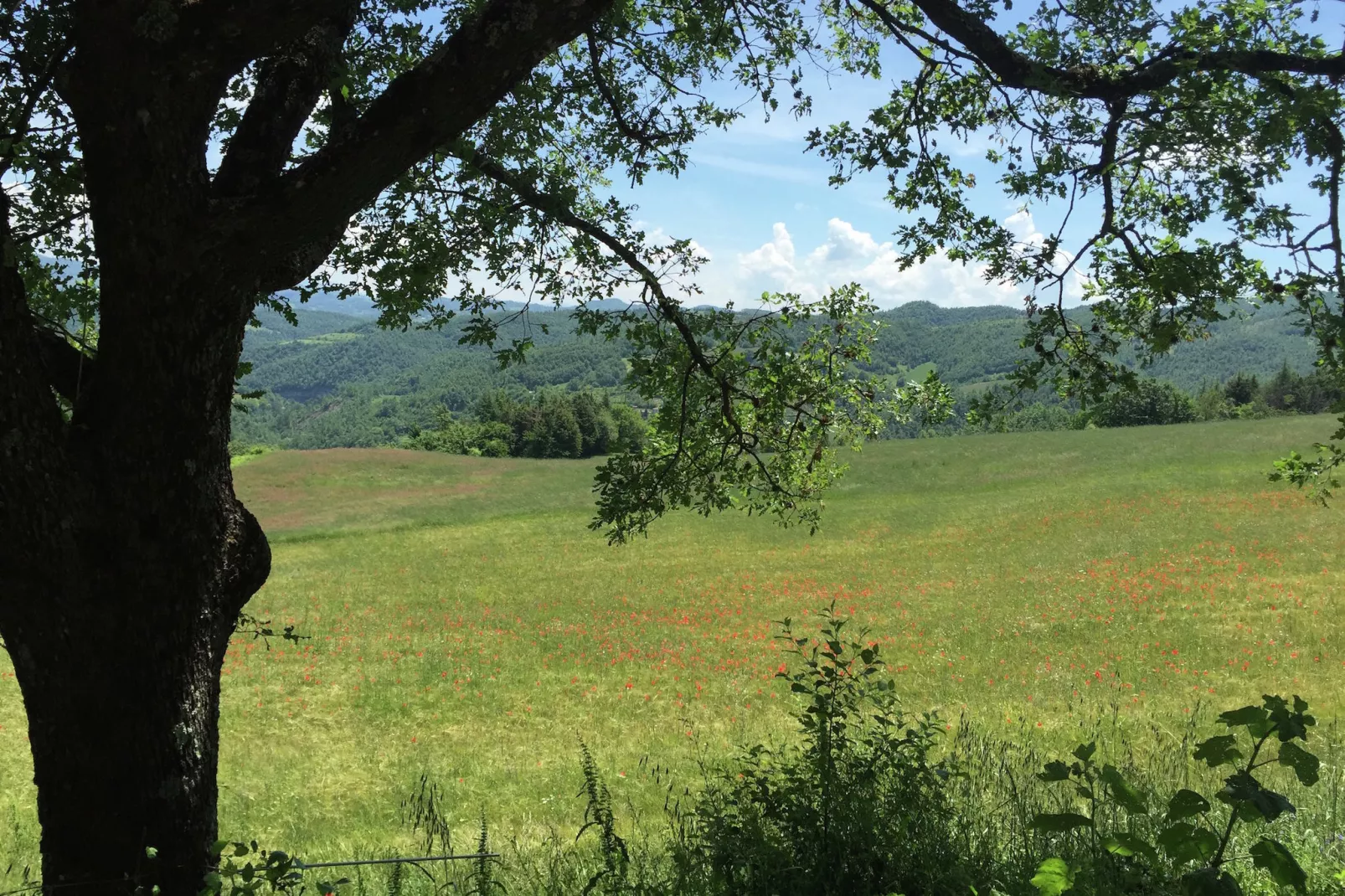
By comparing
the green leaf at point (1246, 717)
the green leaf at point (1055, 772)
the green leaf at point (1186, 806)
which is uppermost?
the green leaf at point (1246, 717)

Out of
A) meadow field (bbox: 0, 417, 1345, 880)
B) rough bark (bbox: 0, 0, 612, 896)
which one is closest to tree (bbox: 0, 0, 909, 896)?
rough bark (bbox: 0, 0, 612, 896)

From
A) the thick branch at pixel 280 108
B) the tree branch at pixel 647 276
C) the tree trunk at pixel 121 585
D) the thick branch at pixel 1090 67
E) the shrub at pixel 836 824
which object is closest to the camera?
the tree trunk at pixel 121 585

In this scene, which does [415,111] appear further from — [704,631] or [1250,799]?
[704,631]

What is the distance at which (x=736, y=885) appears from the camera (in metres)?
3.94

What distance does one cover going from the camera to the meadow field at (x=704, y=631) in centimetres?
1150

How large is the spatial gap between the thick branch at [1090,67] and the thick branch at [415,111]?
8.31 feet

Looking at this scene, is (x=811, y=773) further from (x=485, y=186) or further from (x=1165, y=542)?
(x=1165, y=542)

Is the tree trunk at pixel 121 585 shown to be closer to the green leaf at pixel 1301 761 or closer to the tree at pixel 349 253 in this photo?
the tree at pixel 349 253

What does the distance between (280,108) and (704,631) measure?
1737 cm

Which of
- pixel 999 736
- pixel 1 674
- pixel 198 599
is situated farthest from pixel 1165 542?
pixel 1 674

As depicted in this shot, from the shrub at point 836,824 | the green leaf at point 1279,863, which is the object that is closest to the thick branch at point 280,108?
the shrub at point 836,824

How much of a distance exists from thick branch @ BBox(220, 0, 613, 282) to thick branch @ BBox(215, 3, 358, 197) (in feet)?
1.92

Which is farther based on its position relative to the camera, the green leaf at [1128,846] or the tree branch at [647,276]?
the tree branch at [647,276]

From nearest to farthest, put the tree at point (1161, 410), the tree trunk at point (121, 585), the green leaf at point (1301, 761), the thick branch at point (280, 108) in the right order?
the green leaf at point (1301, 761) → the tree trunk at point (121, 585) → the thick branch at point (280, 108) → the tree at point (1161, 410)
